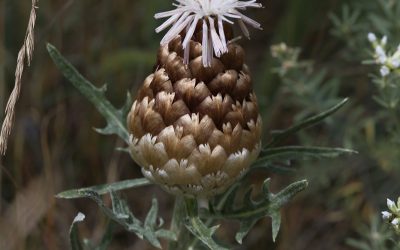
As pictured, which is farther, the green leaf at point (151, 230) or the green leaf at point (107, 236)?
the green leaf at point (107, 236)

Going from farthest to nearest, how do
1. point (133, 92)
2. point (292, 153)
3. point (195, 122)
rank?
1. point (133, 92)
2. point (292, 153)
3. point (195, 122)

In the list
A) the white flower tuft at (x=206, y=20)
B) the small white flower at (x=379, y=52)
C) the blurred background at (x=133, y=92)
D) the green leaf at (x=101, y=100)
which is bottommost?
the blurred background at (x=133, y=92)

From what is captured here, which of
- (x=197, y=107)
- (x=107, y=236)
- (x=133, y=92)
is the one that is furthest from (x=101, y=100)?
(x=133, y=92)

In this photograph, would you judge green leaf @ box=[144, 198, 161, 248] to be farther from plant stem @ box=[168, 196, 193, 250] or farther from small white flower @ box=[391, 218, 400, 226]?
small white flower @ box=[391, 218, 400, 226]

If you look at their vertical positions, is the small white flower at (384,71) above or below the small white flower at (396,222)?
above

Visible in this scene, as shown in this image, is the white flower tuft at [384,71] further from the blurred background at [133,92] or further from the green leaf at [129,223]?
the green leaf at [129,223]

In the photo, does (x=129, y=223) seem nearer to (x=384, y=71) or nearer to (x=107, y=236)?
(x=107, y=236)

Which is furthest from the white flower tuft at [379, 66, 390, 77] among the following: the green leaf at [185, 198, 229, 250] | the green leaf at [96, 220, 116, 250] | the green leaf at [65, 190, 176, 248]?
the green leaf at [96, 220, 116, 250]

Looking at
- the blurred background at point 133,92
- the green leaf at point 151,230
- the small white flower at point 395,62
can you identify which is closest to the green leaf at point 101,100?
the green leaf at point 151,230
